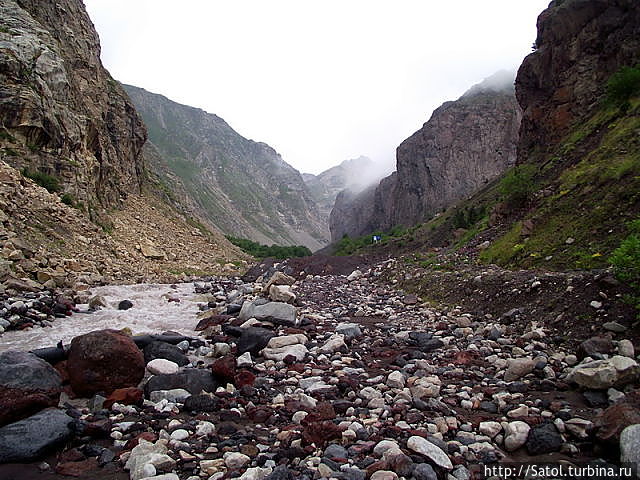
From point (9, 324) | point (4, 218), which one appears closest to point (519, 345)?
point (9, 324)

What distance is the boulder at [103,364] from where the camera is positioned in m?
5.51

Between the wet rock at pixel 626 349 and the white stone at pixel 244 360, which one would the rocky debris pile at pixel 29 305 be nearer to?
the white stone at pixel 244 360

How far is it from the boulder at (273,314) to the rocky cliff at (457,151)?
188 ft

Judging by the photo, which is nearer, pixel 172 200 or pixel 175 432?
pixel 175 432

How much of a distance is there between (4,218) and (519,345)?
1716 cm

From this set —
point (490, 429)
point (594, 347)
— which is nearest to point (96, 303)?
point (490, 429)

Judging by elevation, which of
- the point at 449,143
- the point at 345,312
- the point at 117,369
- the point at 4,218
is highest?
the point at 449,143

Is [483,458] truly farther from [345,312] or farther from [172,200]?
[172,200]

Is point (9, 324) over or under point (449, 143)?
under

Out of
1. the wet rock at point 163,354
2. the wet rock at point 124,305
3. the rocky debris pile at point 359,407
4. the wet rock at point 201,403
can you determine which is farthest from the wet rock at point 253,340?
the wet rock at point 124,305

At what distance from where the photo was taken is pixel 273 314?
33.3ft

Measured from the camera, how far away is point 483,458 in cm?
361

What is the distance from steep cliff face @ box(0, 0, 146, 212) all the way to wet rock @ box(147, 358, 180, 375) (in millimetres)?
19101

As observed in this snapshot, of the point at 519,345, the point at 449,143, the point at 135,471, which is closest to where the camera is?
the point at 135,471
